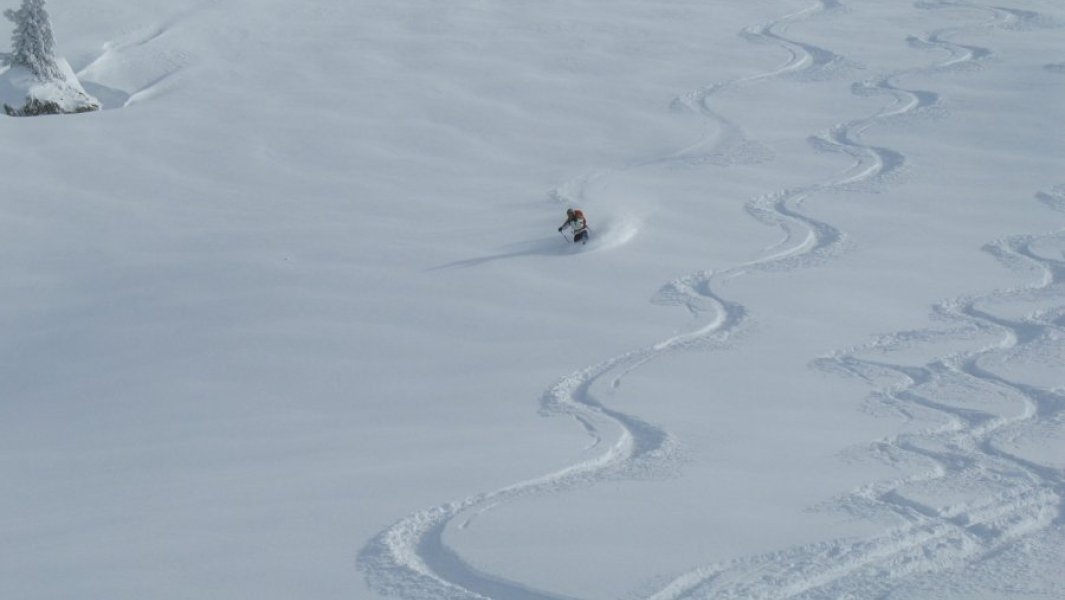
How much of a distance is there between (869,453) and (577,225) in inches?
191

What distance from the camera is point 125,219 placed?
1180 cm

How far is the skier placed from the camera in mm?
10531

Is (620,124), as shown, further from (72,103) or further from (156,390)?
(156,390)

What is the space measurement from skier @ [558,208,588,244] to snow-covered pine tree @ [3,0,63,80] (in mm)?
8491

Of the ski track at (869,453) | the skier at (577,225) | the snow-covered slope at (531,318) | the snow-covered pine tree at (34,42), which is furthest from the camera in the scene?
the snow-covered pine tree at (34,42)

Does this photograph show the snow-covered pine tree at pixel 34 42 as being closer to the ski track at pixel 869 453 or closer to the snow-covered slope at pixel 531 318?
the snow-covered slope at pixel 531 318

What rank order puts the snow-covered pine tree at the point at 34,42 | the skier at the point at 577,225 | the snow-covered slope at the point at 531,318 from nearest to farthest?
1. the snow-covered slope at the point at 531,318
2. the skier at the point at 577,225
3. the snow-covered pine tree at the point at 34,42

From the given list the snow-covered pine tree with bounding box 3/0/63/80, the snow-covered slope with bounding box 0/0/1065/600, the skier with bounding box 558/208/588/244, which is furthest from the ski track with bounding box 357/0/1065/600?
the snow-covered pine tree with bounding box 3/0/63/80

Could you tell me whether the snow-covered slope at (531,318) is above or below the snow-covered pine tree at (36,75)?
below

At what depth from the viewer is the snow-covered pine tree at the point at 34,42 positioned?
1525 cm

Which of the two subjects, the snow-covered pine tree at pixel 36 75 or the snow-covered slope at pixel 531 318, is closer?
the snow-covered slope at pixel 531 318

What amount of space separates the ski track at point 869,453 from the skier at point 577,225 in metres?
1.16

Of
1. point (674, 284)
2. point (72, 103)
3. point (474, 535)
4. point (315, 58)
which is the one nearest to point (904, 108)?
point (674, 284)

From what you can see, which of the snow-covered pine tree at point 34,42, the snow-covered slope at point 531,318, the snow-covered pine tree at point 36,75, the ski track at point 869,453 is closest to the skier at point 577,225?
the snow-covered slope at point 531,318
